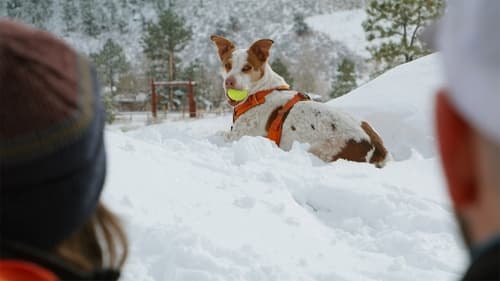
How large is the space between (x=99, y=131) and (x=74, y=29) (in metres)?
63.6

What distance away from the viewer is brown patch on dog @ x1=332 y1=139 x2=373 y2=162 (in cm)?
561

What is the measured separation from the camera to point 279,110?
249 inches

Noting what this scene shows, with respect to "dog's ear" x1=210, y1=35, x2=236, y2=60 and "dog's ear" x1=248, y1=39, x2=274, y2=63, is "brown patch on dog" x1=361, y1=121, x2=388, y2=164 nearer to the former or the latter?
"dog's ear" x1=248, y1=39, x2=274, y2=63

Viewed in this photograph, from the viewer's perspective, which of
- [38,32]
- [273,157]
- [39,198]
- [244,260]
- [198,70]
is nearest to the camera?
[39,198]

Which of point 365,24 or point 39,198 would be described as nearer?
point 39,198

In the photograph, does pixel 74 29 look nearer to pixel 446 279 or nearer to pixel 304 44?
pixel 304 44

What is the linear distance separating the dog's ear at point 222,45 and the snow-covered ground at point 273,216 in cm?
213

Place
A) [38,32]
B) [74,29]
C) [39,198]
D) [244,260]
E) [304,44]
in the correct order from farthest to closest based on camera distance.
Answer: [74,29] → [304,44] → [244,260] → [38,32] → [39,198]

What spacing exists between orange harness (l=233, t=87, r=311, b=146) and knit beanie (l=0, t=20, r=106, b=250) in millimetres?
5058

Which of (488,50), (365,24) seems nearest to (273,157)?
(488,50)

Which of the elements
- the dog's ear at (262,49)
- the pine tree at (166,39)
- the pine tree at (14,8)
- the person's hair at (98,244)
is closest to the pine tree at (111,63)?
the pine tree at (166,39)

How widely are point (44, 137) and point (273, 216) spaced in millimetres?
2463

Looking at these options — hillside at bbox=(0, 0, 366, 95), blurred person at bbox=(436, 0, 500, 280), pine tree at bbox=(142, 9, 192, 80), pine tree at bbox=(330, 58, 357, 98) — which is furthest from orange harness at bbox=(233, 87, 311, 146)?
hillside at bbox=(0, 0, 366, 95)

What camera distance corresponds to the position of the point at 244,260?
2.64 metres
